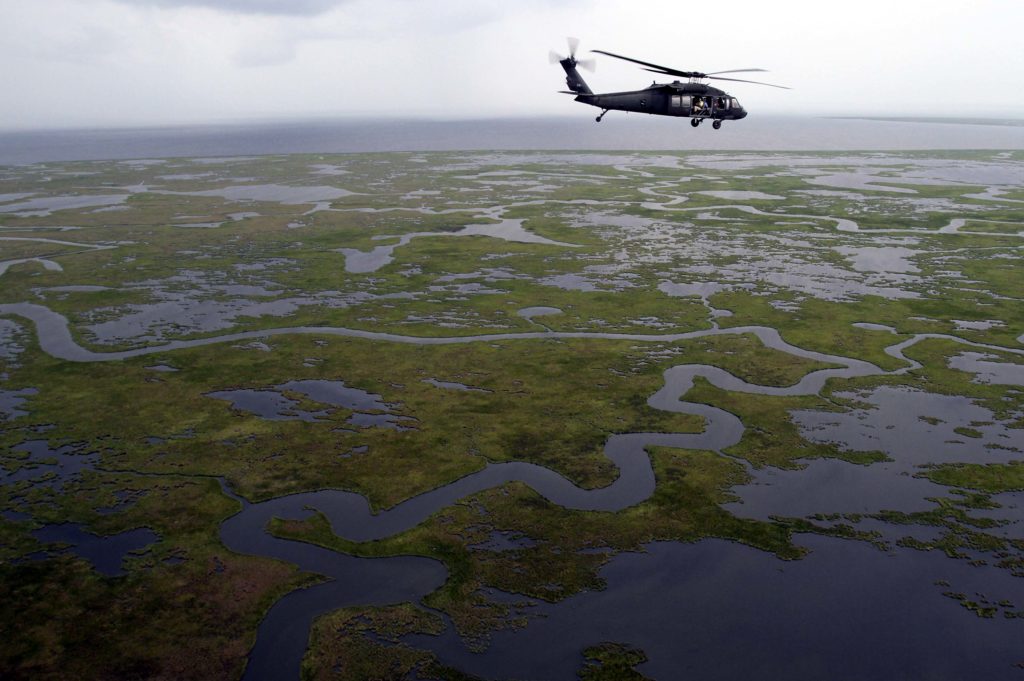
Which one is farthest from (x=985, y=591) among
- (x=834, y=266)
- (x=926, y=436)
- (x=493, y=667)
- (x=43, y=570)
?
(x=834, y=266)

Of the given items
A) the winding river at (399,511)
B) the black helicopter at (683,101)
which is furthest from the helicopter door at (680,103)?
the winding river at (399,511)

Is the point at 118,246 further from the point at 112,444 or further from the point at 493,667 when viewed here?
the point at 493,667

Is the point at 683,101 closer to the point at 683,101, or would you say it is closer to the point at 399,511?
the point at 683,101

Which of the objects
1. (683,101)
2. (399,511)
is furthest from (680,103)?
(399,511)

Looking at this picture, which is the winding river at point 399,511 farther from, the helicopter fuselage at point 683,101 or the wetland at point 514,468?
the helicopter fuselage at point 683,101

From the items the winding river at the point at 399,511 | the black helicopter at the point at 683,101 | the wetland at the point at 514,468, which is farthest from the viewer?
the black helicopter at the point at 683,101

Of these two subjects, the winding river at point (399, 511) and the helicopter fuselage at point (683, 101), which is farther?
the helicopter fuselage at point (683, 101)

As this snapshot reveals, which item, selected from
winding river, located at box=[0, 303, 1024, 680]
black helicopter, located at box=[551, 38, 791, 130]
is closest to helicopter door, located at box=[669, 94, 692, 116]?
black helicopter, located at box=[551, 38, 791, 130]
